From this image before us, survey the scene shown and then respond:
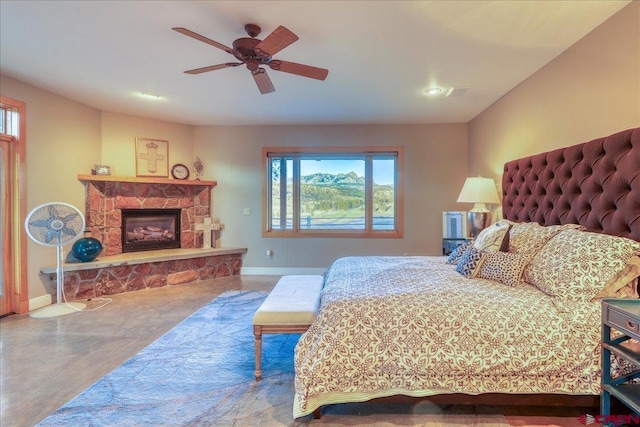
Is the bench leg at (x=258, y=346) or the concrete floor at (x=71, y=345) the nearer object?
the concrete floor at (x=71, y=345)

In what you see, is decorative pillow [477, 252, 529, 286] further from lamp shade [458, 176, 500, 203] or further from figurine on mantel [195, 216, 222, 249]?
figurine on mantel [195, 216, 222, 249]

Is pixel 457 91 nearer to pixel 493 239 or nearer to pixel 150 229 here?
pixel 493 239

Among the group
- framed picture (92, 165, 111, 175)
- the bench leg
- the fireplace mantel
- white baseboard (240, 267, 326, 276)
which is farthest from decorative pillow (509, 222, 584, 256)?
framed picture (92, 165, 111, 175)

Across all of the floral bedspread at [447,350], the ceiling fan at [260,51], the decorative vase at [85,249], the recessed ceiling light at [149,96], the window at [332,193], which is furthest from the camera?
the window at [332,193]

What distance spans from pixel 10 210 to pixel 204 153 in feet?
8.35

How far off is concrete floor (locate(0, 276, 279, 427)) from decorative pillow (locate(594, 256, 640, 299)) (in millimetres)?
3267

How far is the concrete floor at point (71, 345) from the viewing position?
6.19 ft

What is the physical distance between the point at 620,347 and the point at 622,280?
479mm

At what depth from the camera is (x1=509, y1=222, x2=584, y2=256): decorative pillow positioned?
216 centimetres

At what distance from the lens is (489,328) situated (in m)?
1.58

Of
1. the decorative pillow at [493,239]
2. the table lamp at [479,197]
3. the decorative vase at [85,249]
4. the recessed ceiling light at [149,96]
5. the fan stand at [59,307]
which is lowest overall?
the fan stand at [59,307]

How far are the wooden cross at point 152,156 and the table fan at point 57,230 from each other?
1501 millimetres

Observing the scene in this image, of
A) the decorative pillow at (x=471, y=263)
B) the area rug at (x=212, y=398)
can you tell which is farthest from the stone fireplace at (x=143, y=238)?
the decorative pillow at (x=471, y=263)

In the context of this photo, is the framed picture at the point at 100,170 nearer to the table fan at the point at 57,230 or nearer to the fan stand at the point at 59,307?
the table fan at the point at 57,230
